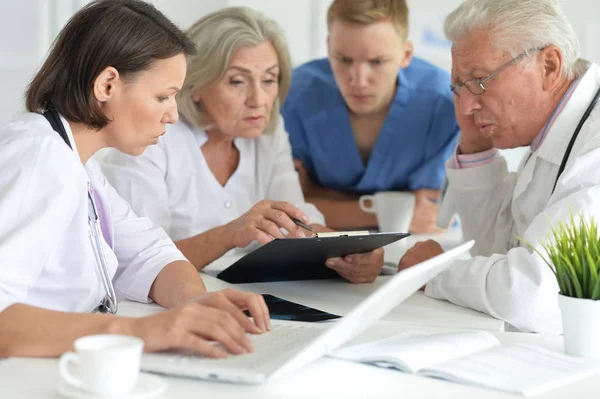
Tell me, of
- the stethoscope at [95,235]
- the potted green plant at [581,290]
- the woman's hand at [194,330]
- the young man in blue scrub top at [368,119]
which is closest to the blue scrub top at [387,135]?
the young man in blue scrub top at [368,119]

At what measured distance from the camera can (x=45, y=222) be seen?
118 centimetres

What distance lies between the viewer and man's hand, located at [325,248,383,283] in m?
1.83

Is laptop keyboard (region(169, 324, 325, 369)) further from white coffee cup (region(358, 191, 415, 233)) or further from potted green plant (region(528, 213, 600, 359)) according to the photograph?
white coffee cup (region(358, 191, 415, 233))

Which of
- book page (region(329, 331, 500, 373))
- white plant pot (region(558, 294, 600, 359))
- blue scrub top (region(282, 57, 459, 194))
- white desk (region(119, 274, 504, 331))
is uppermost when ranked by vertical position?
blue scrub top (region(282, 57, 459, 194))

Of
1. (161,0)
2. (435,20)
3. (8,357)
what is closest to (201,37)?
(8,357)

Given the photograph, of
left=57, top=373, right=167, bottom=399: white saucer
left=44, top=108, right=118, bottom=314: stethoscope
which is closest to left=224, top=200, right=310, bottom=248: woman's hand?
left=44, top=108, right=118, bottom=314: stethoscope

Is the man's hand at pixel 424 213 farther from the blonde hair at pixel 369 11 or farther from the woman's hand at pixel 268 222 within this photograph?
the woman's hand at pixel 268 222

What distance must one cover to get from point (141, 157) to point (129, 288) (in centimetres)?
68

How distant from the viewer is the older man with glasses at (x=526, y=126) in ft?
4.90

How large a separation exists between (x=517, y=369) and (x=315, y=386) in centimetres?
28

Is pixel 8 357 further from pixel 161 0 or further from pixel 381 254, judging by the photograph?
pixel 161 0

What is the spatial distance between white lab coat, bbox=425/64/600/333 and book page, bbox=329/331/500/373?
0.79 ft

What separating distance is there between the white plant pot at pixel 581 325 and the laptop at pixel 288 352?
0.18 m

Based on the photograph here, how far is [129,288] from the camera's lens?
1.60 meters
